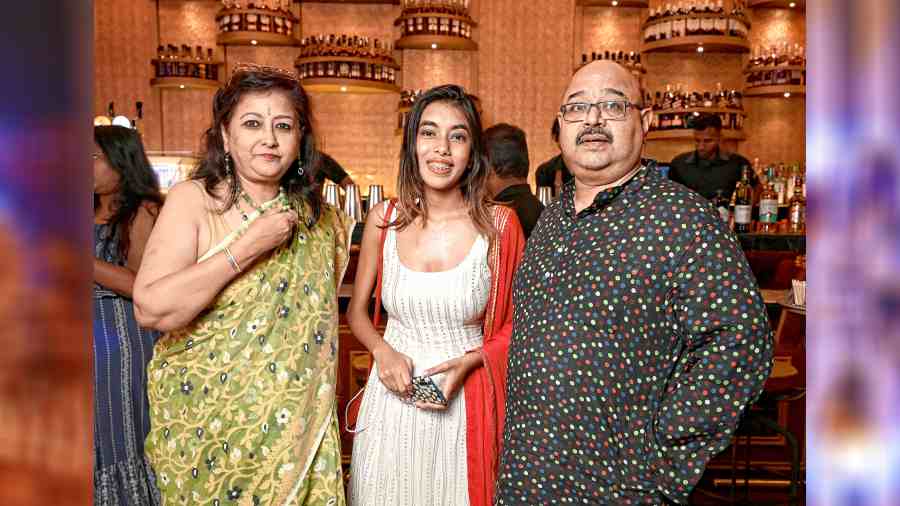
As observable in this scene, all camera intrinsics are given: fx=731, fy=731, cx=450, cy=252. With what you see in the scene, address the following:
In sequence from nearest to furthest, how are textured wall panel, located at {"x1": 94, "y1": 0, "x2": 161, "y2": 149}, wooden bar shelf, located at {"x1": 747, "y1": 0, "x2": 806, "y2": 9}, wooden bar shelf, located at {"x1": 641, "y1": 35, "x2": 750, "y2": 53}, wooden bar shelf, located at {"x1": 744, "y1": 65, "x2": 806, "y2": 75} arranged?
1. wooden bar shelf, located at {"x1": 641, "y1": 35, "x2": 750, "y2": 53}
2. wooden bar shelf, located at {"x1": 744, "y1": 65, "x2": 806, "y2": 75}
3. wooden bar shelf, located at {"x1": 747, "y1": 0, "x2": 806, "y2": 9}
4. textured wall panel, located at {"x1": 94, "y1": 0, "x2": 161, "y2": 149}

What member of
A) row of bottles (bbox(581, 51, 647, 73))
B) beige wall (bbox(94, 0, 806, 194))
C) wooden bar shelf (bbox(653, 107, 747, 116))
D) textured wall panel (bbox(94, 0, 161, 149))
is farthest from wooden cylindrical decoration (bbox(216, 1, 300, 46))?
wooden bar shelf (bbox(653, 107, 747, 116))

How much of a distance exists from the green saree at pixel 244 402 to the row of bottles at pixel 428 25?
17.6 ft

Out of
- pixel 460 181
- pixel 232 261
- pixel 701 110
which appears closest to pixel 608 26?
pixel 701 110

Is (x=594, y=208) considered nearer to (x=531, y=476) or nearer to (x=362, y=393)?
(x=531, y=476)

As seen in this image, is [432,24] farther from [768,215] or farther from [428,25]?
[768,215]

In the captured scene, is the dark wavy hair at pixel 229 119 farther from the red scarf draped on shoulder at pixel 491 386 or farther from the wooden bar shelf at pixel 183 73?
the wooden bar shelf at pixel 183 73

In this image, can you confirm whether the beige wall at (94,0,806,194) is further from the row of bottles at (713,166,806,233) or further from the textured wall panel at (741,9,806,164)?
the row of bottles at (713,166,806,233)

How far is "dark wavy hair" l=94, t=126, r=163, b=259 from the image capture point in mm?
2291

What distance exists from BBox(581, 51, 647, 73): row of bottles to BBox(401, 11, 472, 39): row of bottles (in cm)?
142

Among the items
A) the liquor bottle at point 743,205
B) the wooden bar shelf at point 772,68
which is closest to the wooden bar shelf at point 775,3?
the wooden bar shelf at point 772,68

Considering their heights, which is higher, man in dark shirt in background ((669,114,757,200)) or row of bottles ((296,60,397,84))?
row of bottles ((296,60,397,84))

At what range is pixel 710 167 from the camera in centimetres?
555

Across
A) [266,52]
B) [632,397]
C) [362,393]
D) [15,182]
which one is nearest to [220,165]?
[362,393]

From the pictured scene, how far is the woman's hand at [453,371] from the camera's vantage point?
1.89 meters
